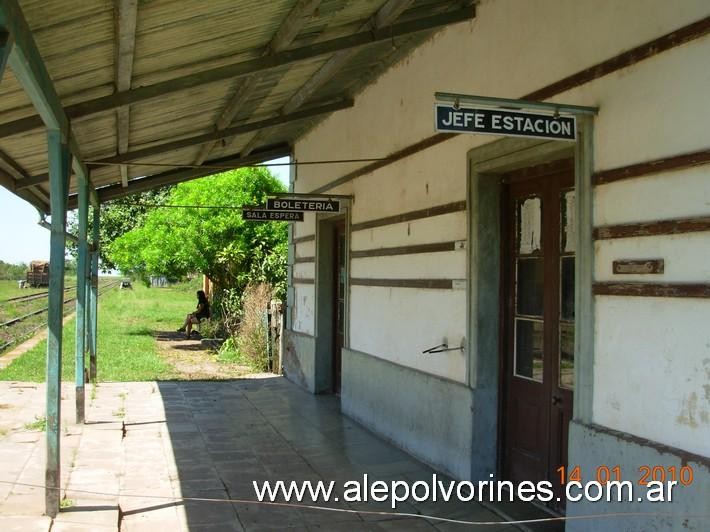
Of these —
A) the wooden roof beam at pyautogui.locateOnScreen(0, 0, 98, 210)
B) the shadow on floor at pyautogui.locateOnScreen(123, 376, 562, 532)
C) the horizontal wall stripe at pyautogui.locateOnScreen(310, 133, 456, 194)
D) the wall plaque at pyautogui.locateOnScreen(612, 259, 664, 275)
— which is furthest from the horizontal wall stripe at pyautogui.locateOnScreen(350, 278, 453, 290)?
the wooden roof beam at pyautogui.locateOnScreen(0, 0, 98, 210)

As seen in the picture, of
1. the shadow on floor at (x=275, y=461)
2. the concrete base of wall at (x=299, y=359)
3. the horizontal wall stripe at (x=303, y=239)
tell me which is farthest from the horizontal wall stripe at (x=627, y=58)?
the concrete base of wall at (x=299, y=359)

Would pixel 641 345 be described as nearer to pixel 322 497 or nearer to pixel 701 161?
pixel 701 161

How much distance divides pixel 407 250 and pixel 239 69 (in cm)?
247

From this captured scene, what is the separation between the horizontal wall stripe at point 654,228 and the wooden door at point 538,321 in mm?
739

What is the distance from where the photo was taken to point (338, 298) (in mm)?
10109

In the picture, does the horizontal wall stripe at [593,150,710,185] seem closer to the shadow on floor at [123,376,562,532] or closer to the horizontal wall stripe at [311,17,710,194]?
the horizontal wall stripe at [311,17,710,194]

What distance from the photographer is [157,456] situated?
264 inches

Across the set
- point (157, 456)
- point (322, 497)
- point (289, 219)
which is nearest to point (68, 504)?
point (157, 456)

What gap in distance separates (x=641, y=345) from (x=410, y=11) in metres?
3.67

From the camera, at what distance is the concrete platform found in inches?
197

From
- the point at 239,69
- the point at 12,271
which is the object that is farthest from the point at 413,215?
the point at 12,271

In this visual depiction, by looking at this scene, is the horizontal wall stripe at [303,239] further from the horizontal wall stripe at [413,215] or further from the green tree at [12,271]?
the green tree at [12,271]

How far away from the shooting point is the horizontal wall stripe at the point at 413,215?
5.93 metres

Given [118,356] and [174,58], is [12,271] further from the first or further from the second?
[174,58]
